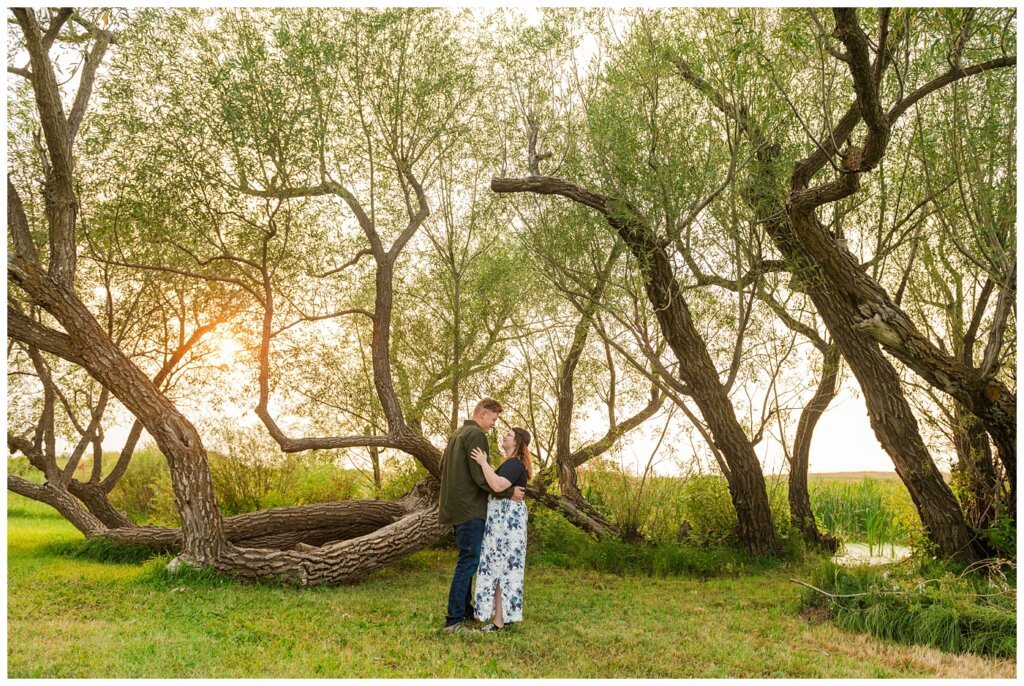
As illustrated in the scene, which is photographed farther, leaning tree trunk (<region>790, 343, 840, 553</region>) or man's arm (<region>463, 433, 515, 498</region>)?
leaning tree trunk (<region>790, 343, 840, 553</region>)

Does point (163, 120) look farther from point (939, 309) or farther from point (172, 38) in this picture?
point (939, 309)

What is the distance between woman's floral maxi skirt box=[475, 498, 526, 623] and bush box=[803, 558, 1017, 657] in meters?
2.79

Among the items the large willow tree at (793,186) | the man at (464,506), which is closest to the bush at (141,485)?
the man at (464,506)

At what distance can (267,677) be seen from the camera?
5.18 metres

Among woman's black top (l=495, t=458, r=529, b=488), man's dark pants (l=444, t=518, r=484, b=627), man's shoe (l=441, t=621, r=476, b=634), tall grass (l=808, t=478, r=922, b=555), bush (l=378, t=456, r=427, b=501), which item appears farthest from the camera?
bush (l=378, t=456, r=427, b=501)

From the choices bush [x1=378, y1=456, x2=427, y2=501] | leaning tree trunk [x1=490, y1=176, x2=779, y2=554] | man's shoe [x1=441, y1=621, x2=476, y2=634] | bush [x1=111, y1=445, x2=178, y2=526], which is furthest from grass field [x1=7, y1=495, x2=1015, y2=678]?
bush [x1=111, y1=445, x2=178, y2=526]

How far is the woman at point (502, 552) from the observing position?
20.8 feet

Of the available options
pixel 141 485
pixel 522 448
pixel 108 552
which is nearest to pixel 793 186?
pixel 522 448

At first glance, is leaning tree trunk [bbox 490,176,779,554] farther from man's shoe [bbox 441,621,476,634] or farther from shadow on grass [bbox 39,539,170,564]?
shadow on grass [bbox 39,539,170,564]

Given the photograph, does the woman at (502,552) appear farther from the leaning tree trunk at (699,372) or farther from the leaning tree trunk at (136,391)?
the leaning tree trunk at (699,372)

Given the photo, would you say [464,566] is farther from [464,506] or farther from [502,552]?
[464,506]

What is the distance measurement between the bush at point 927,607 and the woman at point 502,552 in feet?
9.22

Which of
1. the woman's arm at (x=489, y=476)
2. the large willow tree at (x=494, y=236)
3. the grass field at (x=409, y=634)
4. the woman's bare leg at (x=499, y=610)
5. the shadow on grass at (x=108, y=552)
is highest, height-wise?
the large willow tree at (x=494, y=236)

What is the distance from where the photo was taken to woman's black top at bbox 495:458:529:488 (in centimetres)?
642
